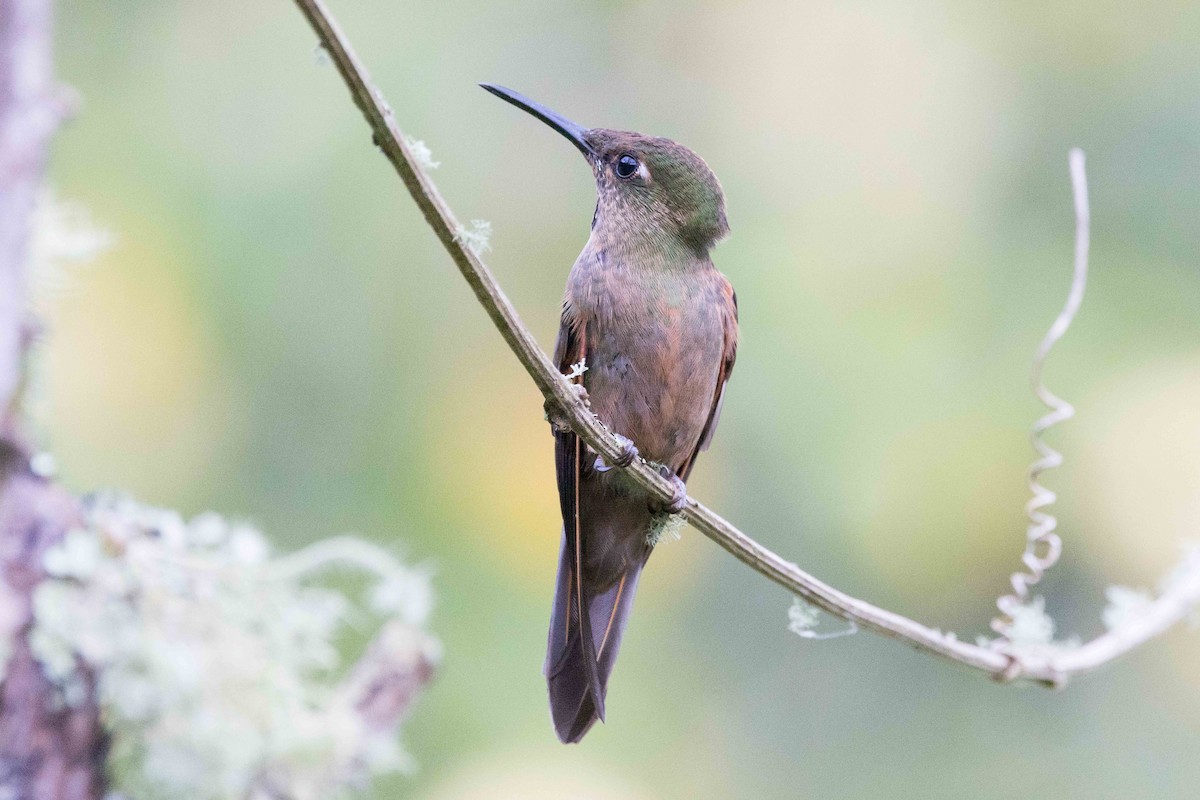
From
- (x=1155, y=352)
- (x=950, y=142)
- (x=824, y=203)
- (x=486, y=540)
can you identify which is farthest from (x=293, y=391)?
(x=1155, y=352)

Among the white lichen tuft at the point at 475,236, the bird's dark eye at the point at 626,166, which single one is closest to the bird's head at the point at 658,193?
the bird's dark eye at the point at 626,166

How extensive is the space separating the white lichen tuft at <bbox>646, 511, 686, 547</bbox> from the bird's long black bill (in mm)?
751

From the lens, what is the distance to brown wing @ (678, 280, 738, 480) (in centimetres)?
226

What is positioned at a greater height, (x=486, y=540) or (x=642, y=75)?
(x=642, y=75)

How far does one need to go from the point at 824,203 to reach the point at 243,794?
2647mm

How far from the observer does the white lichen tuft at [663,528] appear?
6.82 ft

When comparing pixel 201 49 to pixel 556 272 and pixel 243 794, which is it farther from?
pixel 243 794

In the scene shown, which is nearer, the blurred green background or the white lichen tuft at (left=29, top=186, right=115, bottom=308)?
the white lichen tuft at (left=29, top=186, right=115, bottom=308)

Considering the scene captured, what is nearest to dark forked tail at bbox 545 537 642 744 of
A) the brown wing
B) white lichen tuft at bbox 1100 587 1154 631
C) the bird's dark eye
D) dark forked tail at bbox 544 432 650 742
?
dark forked tail at bbox 544 432 650 742

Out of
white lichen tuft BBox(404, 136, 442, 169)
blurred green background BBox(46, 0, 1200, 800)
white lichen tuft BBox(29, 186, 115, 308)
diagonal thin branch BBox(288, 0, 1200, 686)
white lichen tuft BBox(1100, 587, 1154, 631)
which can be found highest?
white lichen tuft BBox(404, 136, 442, 169)

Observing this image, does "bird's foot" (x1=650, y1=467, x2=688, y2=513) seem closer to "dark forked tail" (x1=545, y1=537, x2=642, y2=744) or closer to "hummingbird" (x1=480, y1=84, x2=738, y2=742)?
"hummingbird" (x1=480, y1=84, x2=738, y2=742)

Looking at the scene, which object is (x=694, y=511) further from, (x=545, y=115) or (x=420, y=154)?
(x=545, y=115)

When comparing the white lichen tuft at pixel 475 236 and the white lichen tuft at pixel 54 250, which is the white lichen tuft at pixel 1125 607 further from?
the white lichen tuft at pixel 54 250

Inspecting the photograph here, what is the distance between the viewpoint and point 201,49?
3.37m
